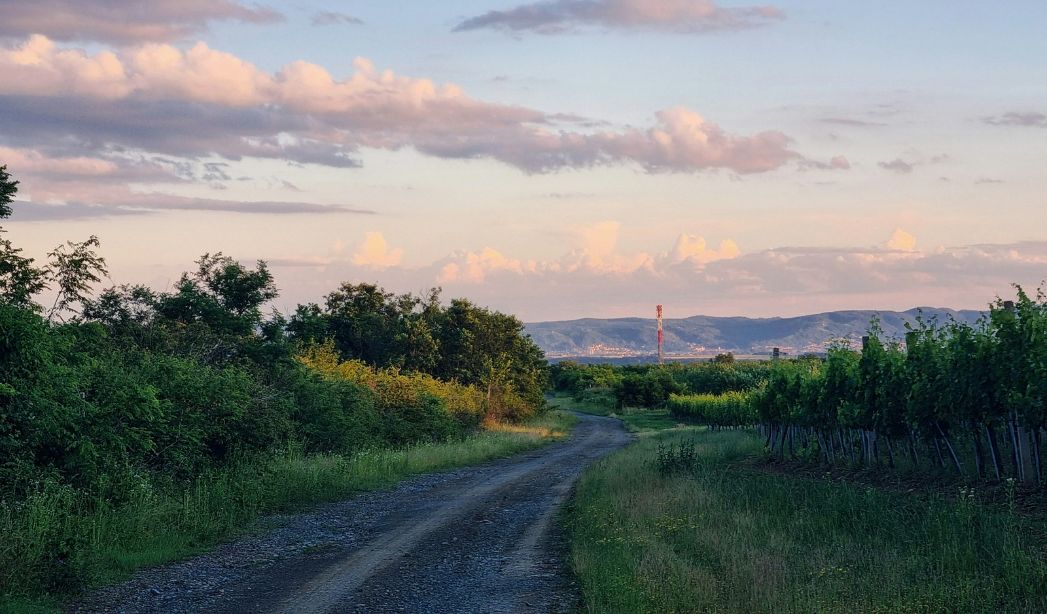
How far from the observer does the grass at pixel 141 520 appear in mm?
10555

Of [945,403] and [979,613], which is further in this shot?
[945,403]

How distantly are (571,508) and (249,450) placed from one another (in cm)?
740

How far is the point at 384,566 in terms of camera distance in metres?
12.9

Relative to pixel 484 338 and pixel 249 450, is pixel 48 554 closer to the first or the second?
pixel 249 450

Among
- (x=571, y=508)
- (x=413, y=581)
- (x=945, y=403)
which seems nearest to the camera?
(x=413, y=581)

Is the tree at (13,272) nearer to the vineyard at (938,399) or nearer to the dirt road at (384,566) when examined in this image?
the dirt road at (384,566)

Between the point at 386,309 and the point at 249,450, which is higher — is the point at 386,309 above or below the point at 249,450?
above

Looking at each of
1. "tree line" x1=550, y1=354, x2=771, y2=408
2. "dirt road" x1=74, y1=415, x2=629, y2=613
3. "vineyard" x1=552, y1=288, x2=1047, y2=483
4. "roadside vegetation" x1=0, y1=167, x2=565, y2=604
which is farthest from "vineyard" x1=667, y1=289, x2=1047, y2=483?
"tree line" x1=550, y1=354, x2=771, y2=408

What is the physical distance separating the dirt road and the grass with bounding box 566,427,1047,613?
793 mm

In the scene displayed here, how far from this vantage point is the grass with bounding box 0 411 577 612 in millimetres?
10555

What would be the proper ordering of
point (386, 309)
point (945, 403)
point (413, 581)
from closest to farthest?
point (413, 581) → point (945, 403) → point (386, 309)

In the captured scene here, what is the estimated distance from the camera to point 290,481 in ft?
65.1

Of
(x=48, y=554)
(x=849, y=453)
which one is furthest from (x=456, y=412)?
(x=48, y=554)

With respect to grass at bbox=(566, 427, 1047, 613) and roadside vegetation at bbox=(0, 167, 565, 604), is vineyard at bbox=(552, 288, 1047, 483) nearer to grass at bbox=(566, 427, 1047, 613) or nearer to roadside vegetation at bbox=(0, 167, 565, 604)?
grass at bbox=(566, 427, 1047, 613)
